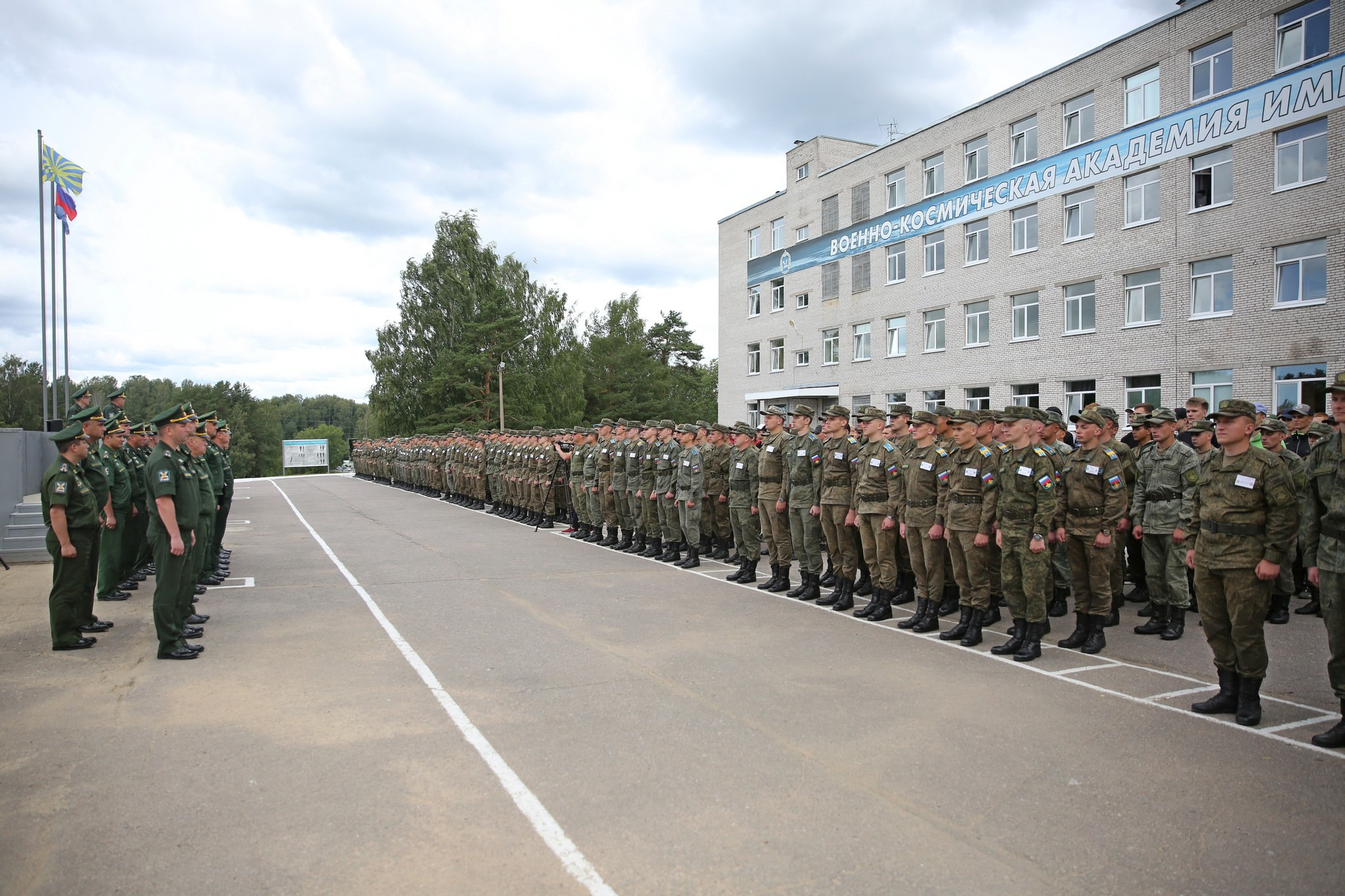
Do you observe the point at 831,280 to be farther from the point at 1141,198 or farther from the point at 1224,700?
the point at 1224,700

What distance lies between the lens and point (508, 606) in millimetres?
8578

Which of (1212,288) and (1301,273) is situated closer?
(1301,273)

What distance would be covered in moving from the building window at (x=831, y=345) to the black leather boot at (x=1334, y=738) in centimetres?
2989

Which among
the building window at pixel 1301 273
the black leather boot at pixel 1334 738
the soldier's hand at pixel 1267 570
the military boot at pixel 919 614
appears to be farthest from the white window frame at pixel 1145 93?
the black leather boot at pixel 1334 738

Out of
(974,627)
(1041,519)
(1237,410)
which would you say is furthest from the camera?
(974,627)

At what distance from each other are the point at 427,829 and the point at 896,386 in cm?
2906

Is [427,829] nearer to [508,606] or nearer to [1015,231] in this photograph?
[508,606]

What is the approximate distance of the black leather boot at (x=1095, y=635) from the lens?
6953 millimetres

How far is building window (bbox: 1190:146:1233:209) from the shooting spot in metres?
20.2

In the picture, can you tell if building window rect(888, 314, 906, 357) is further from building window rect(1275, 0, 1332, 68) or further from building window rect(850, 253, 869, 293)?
building window rect(1275, 0, 1332, 68)

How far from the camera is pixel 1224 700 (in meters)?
5.32

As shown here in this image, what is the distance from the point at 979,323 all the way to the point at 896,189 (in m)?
6.81

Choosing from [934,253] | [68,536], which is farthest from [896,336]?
[68,536]

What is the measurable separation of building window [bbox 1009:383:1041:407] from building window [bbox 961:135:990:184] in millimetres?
7303
